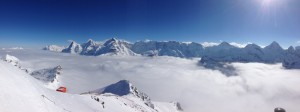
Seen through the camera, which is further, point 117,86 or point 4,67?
point 117,86

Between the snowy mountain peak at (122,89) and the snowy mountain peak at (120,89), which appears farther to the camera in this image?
the snowy mountain peak at (120,89)

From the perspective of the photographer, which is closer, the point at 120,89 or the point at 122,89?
the point at 122,89

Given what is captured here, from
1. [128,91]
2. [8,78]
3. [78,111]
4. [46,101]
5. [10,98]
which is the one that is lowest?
[128,91]

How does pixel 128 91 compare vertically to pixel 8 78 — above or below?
below

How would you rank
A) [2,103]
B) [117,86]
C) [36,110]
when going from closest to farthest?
[2,103] < [36,110] < [117,86]

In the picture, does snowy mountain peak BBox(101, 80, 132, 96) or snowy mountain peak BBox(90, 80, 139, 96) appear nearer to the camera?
snowy mountain peak BBox(90, 80, 139, 96)

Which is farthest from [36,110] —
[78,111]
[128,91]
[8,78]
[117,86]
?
[117,86]

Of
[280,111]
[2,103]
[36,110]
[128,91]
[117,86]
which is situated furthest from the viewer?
[117,86]

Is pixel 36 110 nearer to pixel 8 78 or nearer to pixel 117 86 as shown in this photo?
pixel 8 78

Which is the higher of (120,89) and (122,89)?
(122,89)
